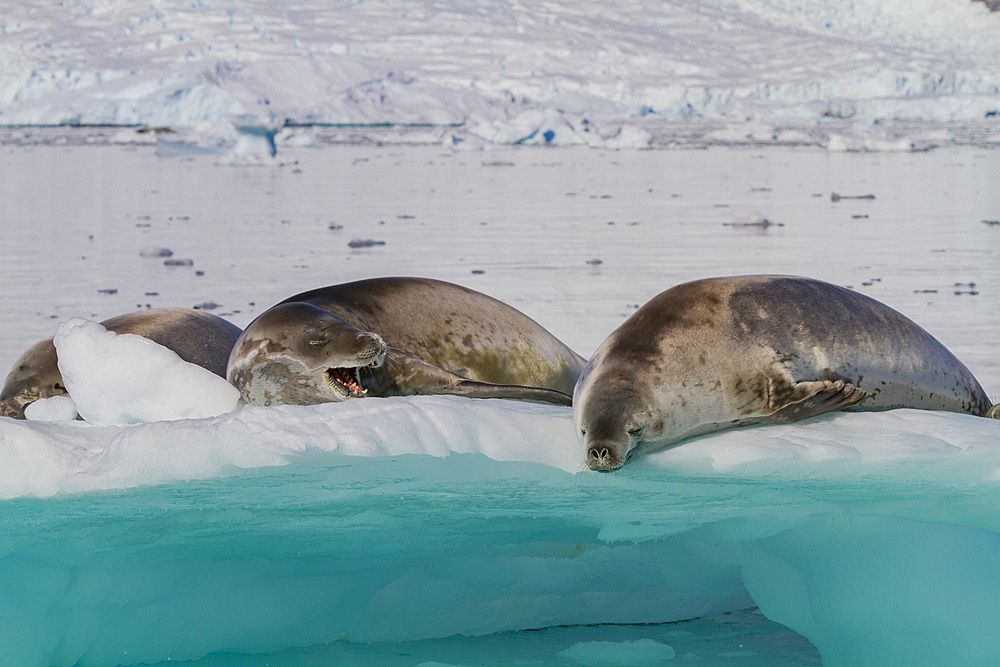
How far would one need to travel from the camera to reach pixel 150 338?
500 centimetres

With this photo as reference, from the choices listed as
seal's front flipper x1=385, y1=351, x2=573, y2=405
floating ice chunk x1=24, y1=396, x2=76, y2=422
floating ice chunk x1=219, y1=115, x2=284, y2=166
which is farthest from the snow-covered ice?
floating ice chunk x1=219, y1=115, x2=284, y2=166

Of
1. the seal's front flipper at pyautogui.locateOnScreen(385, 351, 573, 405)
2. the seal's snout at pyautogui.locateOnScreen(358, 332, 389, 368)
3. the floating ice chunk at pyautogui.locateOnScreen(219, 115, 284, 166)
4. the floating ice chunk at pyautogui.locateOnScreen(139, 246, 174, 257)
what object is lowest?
the floating ice chunk at pyautogui.locateOnScreen(219, 115, 284, 166)

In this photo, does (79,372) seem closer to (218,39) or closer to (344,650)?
(344,650)

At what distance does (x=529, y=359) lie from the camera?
15.9 ft

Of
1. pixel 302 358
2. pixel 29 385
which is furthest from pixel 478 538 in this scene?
pixel 29 385

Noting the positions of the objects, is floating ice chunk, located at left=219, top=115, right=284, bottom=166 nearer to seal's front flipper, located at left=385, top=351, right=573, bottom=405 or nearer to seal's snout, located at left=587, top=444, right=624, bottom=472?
seal's front flipper, located at left=385, top=351, right=573, bottom=405

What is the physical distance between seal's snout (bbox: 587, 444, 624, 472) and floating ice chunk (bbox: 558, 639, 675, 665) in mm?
486

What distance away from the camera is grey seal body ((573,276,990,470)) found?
11.4 feet

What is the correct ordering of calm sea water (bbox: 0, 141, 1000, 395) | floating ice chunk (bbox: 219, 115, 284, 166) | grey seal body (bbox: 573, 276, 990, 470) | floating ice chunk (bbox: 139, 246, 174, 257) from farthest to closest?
floating ice chunk (bbox: 219, 115, 284, 166), floating ice chunk (bbox: 139, 246, 174, 257), calm sea water (bbox: 0, 141, 1000, 395), grey seal body (bbox: 573, 276, 990, 470)

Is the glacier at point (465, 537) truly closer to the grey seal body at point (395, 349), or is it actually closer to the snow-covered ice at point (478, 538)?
the snow-covered ice at point (478, 538)

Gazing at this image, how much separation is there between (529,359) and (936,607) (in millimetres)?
2369

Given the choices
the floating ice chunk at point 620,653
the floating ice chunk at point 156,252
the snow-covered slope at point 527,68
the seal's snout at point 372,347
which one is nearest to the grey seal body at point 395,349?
the seal's snout at point 372,347

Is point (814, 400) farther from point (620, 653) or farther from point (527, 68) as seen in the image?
point (527, 68)

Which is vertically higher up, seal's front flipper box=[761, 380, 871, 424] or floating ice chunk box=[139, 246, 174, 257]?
seal's front flipper box=[761, 380, 871, 424]
